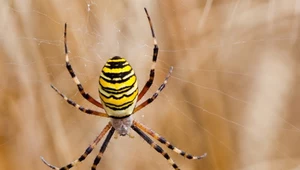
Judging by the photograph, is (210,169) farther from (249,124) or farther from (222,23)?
(222,23)

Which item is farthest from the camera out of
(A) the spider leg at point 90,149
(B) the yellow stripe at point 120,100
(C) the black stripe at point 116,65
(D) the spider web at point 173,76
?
(A) the spider leg at point 90,149

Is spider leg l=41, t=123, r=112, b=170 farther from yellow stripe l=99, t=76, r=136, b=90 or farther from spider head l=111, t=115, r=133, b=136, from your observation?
yellow stripe l=99, t=76, r=136, b=90

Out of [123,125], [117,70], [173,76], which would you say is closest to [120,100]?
[117,70]

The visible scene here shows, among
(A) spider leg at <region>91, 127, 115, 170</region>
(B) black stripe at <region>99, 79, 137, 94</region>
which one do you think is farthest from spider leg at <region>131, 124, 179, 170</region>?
(B) black stripe at <region>99, 79, 137, 94</region>

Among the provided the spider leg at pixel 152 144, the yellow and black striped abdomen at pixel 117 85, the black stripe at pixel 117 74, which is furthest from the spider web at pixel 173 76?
the black stripe at pixel 117 74

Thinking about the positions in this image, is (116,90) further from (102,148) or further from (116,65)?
(102,148)

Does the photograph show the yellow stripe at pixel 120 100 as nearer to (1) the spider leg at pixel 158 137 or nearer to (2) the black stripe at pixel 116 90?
(2) the black stripe at pixel 116 90
